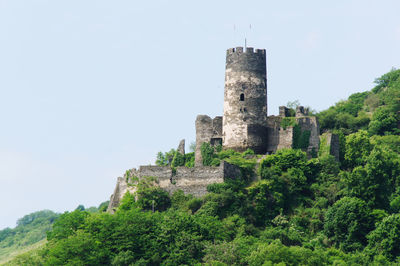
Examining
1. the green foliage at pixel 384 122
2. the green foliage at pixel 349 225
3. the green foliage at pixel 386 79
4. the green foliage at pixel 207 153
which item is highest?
the green foliage at pixel 386 79

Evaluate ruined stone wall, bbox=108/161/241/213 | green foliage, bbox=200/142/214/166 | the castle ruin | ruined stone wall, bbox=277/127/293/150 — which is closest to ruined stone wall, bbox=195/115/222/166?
the castle ruin

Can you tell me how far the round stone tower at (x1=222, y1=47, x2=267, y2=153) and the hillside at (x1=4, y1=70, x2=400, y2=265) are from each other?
1.26 m

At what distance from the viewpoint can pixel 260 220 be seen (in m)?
48.9

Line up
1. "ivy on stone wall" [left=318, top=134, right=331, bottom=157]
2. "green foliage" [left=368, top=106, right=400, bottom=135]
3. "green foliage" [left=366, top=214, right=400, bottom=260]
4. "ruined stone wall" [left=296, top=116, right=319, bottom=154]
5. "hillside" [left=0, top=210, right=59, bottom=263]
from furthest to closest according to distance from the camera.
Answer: "hillside" [left=0, top=210, right=59, bottom=263], "green foliage" [left=368, top=106, right=400, bottom=135], "ruined stone wall" [left=296, top=116, right=319, bottom=154], "ivy on stone wall" [left=318, top=134, right=331, bottom=157], "green foliage" [left=366, top=214, right=400, bottom=260]

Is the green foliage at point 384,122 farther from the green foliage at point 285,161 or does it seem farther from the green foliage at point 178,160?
the green foliage at point 178,160

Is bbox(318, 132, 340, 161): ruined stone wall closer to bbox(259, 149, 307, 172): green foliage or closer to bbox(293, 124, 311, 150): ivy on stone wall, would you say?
bbox(293, 124, 311, 150): ivy on stone wall

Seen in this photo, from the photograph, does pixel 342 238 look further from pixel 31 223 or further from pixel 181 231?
pixel 31 223

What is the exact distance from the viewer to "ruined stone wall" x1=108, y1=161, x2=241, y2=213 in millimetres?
49875

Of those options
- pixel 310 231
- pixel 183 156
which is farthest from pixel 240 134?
pixel 310 231

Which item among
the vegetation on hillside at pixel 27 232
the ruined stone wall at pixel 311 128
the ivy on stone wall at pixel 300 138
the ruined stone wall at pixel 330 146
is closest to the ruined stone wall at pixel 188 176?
the ivy on stone wall at pixel 300 138

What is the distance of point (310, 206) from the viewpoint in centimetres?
5072

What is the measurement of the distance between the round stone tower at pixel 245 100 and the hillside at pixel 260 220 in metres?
1.26

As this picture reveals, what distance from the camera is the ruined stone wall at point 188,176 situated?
4988cm

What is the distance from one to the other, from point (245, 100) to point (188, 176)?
8035mm
